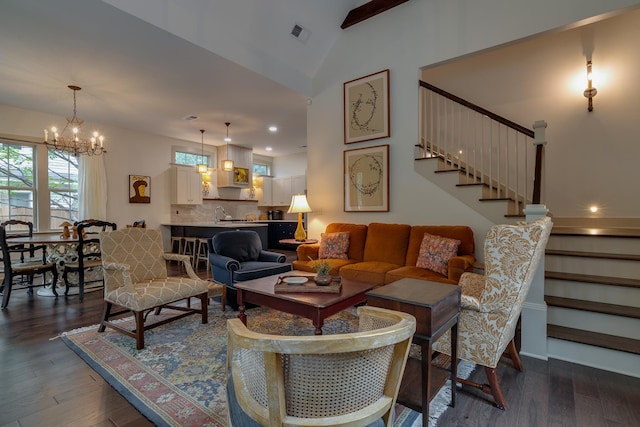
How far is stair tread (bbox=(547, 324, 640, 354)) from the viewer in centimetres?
213

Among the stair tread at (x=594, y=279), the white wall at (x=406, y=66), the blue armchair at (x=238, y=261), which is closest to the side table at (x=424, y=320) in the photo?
the stair tread at (x=594, y=279)

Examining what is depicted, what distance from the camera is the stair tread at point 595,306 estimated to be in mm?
2275

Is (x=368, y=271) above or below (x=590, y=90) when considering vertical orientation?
below

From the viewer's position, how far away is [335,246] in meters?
4.03

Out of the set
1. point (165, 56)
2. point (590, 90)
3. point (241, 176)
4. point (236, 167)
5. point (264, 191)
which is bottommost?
point (264, 191)

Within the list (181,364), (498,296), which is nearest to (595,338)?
(498,296)

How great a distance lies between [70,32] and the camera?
3.03m

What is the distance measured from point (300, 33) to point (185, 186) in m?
4.38

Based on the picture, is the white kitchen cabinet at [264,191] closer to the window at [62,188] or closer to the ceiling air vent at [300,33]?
the window at [62,188]

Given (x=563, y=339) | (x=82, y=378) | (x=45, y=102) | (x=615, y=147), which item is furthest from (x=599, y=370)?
(x=45, y=102)

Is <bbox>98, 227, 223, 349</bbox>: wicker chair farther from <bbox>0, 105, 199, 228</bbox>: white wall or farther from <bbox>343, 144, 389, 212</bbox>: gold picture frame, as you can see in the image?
<bbox>0, 105, 199, 228</bbox>: white wall

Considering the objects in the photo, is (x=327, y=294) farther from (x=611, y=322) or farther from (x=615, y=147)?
(x=615, y=147)

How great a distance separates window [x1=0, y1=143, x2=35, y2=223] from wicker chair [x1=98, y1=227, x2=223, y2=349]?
395cm

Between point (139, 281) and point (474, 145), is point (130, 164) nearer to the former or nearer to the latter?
point (139, 281)
